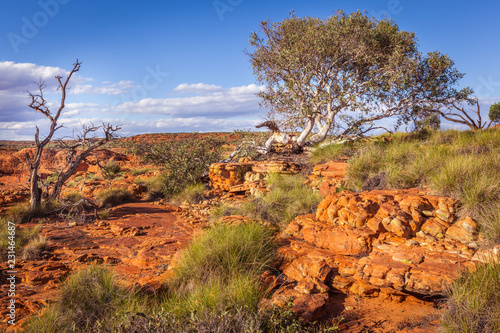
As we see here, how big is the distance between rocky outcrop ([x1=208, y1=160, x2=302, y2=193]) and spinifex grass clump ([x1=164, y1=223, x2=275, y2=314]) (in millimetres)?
5537

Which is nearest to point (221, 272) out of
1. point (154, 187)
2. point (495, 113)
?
point (154, 187)

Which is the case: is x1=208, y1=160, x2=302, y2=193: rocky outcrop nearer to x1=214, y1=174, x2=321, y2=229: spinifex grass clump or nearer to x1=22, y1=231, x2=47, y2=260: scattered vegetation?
x1=214, y1=174, x2=321, y2=229: spinifex grass clump

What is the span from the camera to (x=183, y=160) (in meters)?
13.2

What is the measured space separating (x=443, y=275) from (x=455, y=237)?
1185 millimetres

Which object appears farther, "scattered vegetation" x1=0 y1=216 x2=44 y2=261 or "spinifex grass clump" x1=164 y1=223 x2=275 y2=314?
"scattered vegetation" x1=0 y1=216 x2=44 y2=261

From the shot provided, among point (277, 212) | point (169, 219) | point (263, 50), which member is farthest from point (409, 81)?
point (169, 219)

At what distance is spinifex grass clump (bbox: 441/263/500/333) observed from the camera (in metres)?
2.99

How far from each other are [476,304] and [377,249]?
1.83 m

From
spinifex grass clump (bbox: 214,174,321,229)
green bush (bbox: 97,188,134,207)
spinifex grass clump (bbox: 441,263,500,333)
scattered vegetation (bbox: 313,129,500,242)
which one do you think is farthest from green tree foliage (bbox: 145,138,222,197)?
spinifex grass clump (bbox: 441,263,500,333)

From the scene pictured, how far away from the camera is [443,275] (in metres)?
3.91

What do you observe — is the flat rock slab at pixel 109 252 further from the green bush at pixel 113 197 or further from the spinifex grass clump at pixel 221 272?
the green bush at pixel 113 197

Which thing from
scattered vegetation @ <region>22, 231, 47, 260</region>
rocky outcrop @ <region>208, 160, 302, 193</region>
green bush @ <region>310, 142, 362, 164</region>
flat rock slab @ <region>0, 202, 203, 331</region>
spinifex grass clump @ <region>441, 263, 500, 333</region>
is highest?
green bush @ <region>310, 142, 362, 164</region>

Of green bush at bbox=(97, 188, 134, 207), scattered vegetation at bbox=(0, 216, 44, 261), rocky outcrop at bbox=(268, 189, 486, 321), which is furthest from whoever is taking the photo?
green bush at bbox=(97, 188, 134, 207)

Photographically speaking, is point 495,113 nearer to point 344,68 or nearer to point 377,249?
point 344,68
